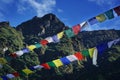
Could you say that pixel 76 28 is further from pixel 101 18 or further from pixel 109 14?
pixel 109 14

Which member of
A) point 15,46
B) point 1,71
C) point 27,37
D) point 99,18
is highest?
point 27,37

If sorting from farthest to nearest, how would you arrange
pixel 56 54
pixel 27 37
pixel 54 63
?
pixel 27 37 → pixel 56 54 → pixel 54 63

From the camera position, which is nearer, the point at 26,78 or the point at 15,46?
the point at 26,78

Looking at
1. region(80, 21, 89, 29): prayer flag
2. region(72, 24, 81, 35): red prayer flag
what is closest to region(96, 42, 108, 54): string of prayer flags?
region(80, 21, 89, 29): prayer flag

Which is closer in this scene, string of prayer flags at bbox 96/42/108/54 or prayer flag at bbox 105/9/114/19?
string of prayer flags at bbox 96/42/108/54

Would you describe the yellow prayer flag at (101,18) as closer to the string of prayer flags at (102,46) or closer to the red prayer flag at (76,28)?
the red prayer flag at (76,28)

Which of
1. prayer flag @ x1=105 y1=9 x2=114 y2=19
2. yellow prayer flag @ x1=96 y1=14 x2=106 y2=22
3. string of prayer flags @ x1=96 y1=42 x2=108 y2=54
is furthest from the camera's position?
yellow prayer flag @ x1=96 y1=14 x2=106 y2=22

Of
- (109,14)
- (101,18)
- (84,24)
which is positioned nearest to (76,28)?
(84,24)

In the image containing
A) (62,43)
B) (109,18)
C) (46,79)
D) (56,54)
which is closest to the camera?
(109,18)

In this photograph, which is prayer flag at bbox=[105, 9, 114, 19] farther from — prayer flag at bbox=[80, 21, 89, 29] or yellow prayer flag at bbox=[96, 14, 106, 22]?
prayer flag at bbox=[80, 21, 89, 29]

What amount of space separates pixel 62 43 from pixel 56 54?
20.4 meters

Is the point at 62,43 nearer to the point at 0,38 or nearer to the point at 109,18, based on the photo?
the point at 0,38

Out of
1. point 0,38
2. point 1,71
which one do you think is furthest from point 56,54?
point 1,71

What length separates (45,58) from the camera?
512 feet
